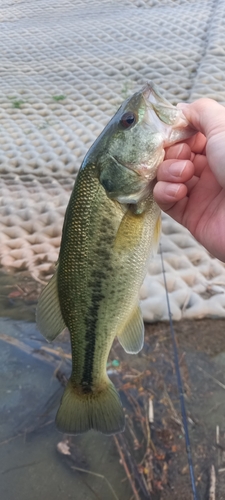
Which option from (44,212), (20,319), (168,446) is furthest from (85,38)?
(168,446)

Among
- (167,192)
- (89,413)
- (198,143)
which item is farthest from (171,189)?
(89,413)

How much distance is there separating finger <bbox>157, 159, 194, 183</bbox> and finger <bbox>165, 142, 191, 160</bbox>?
0.03 m

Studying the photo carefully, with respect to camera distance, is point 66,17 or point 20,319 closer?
point 20,319

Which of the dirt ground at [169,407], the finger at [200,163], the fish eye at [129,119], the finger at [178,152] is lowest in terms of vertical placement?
the dirt ground at [169,407]

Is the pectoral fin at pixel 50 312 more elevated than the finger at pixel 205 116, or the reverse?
the finger at pixel 205 116

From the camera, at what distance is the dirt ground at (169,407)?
1.84 metres

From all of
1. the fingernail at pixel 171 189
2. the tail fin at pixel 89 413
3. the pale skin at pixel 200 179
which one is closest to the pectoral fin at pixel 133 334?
the tail fin at pixel 89 413

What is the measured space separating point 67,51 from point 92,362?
5.05m

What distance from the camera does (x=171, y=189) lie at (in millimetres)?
1285

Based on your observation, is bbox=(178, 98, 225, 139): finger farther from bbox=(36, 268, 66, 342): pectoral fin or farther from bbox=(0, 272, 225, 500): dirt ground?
bbox=(0, 272, 225, 500): dirt ground

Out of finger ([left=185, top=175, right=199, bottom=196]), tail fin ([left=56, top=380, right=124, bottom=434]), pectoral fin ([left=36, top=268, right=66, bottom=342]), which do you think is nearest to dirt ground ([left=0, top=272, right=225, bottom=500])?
tail fin ([left=56, top=380, right=124, bottom=434])

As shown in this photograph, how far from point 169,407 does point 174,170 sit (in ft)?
4.14

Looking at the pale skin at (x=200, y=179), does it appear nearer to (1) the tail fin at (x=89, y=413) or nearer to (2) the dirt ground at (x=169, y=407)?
(1) the tail fin at (x=89, y=413)

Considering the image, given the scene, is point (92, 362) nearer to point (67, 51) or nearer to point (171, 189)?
point (171, 189)
